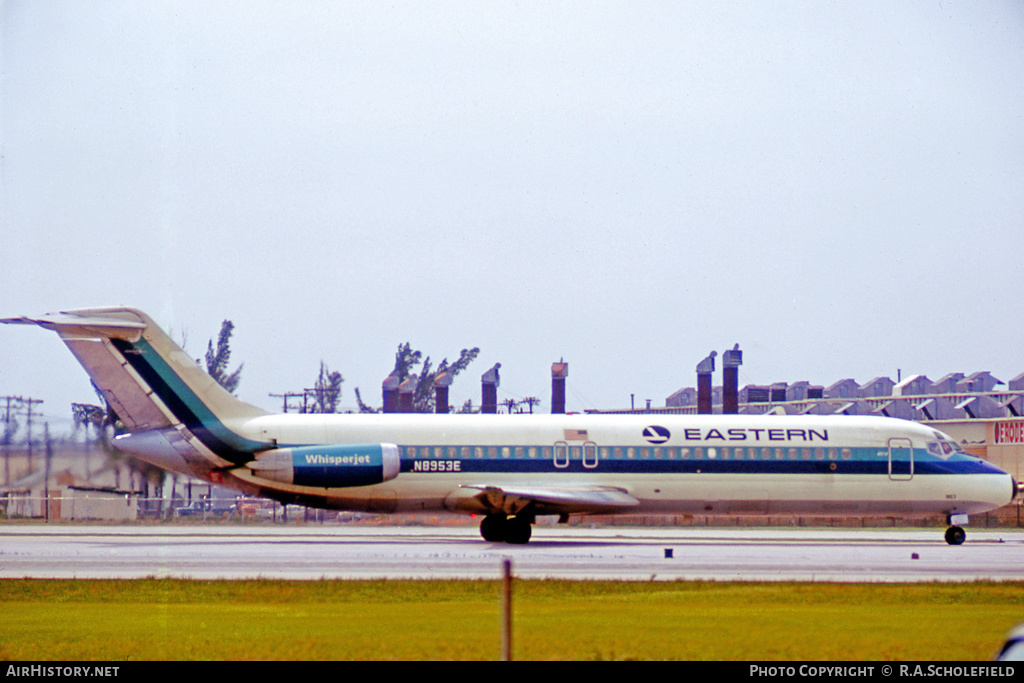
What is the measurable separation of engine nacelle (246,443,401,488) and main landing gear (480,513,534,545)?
2.73 metres

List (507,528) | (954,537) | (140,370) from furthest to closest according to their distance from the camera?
(954,537) < (507,528) < (140,370)

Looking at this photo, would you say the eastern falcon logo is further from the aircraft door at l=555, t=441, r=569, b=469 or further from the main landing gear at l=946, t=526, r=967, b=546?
the main landing gear at l=946, t=526, r=967, b=546

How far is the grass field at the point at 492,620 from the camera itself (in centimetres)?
1192

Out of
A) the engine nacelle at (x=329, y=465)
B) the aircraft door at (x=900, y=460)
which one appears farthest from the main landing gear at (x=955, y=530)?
the engine nacelle at (x=329, y=465)

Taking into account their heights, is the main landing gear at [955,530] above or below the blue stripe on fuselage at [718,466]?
below

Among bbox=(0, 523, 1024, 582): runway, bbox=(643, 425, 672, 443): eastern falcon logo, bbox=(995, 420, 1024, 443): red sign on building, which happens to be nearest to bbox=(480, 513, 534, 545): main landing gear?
bbox=(0, 523, 1024, 582): runway

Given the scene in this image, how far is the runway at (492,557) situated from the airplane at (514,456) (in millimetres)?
1106

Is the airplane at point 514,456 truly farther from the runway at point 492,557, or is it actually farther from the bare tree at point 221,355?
the bare tree at point 221,355

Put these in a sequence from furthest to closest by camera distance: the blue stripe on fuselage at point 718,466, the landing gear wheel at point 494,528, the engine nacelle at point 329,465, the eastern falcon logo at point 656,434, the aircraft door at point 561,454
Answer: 1. the eastern falcon logo at point 656,434
2. the aircraft door at point 561,454
3. the blue stripe on fuselage at point 718,466
4. the landing gear wheel at point 494,528
5. the engine nacelle at point 329,465

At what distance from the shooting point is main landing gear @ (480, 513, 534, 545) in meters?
30.2

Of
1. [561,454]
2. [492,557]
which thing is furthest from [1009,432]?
[492,557]

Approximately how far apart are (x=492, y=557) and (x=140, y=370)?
388 inches

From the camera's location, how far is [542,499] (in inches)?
1166

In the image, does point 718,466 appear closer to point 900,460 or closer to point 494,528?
point 900,460
